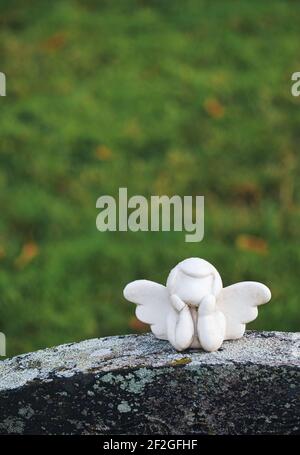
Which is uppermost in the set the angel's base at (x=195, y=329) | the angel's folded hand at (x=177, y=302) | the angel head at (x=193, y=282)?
the angel head at (x=193, y=282)

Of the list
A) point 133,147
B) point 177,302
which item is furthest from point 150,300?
point 133,147

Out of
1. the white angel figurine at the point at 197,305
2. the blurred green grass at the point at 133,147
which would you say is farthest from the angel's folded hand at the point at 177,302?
the blurred green grass at the point at 133,147

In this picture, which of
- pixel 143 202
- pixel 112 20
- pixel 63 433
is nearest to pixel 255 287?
pixel 63 433

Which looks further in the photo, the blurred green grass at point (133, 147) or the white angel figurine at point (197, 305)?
the blurred green grass at point (133, 147)

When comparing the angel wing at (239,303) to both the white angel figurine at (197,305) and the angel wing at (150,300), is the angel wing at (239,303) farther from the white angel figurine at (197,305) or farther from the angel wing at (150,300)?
the angel wing at (150,300)

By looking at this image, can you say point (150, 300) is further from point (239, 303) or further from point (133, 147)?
point (133, 147)

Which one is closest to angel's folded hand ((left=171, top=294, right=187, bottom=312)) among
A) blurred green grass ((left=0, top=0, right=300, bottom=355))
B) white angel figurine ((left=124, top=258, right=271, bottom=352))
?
white angel figurine ((left=124, top=258, right=271, bottom=352))

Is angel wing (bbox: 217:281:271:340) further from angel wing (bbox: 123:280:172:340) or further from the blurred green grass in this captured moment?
the blurred green grass

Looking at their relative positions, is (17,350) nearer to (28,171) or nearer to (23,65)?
(28,171)
